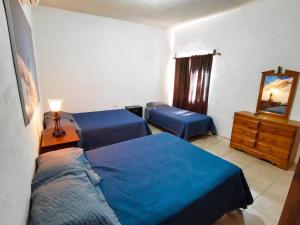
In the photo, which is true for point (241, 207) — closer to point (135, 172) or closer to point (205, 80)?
point (135, 172)

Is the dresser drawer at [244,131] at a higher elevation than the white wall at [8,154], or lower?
lower

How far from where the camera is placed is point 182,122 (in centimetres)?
332

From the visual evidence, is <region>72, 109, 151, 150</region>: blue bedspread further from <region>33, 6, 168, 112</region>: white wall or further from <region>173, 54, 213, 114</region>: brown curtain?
<region>173, 54, 213, 114</region>: brown curtain

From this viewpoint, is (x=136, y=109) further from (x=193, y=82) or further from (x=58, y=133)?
(x=58, y=133)

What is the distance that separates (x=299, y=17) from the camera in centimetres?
239

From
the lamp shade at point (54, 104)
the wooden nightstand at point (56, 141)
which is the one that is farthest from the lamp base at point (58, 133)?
the lamp shade at point (54, 104)

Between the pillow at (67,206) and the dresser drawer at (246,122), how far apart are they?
2724 mm

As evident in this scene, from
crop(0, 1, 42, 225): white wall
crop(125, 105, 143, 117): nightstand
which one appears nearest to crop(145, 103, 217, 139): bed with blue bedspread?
crop(125, 105, 143, 117): nightstand

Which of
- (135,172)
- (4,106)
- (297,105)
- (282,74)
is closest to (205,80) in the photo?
(282,74)

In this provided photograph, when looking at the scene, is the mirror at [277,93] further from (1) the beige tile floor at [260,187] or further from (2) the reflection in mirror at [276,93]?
(1) the beige tile floor at [260,187]

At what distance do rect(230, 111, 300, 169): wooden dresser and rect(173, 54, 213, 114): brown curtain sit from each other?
3.55ft

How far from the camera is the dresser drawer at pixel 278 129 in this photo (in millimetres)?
2342

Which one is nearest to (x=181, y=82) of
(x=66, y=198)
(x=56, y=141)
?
(x=56, y=141)

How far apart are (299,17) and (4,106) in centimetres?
364
